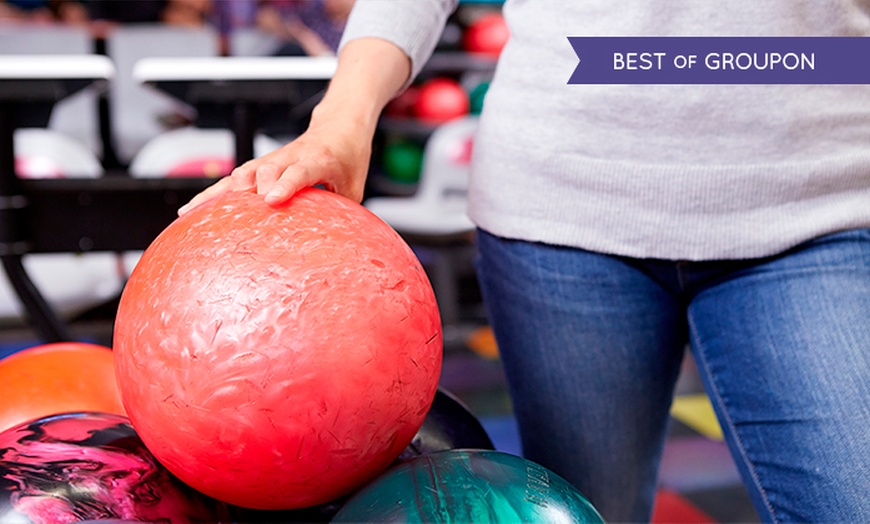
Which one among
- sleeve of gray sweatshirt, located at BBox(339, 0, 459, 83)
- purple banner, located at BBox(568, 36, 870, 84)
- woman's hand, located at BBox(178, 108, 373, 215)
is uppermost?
sleeve of gray sweatshirt, located at BBox(339, 0, 459, 83)

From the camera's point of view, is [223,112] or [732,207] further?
[223,112]

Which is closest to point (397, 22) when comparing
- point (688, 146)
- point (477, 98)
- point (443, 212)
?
point (688, 146)

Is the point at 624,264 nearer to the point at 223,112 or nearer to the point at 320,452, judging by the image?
the point at 320,452

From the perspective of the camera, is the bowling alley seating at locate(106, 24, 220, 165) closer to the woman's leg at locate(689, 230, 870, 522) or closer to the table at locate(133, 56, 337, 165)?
the table at locate(133, 56, 337, 165)

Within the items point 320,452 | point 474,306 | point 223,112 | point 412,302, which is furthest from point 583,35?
point 474,306

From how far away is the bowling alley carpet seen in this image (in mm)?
2168

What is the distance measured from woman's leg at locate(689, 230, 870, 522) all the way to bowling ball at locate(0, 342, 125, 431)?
2.26 feet

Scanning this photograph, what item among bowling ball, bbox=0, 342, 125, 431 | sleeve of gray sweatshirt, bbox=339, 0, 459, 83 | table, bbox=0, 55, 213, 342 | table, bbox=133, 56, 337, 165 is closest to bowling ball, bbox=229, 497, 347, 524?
bowling ball, bbox=0, 342, 125, 431

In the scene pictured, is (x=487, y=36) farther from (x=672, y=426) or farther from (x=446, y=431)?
(x=446, y=431)

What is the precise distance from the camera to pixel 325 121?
33.3 inches

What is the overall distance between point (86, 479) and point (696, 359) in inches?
25.4

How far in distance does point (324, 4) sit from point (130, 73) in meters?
1.21

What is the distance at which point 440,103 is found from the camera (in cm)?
444

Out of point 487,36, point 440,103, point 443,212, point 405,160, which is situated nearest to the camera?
point 443,212
